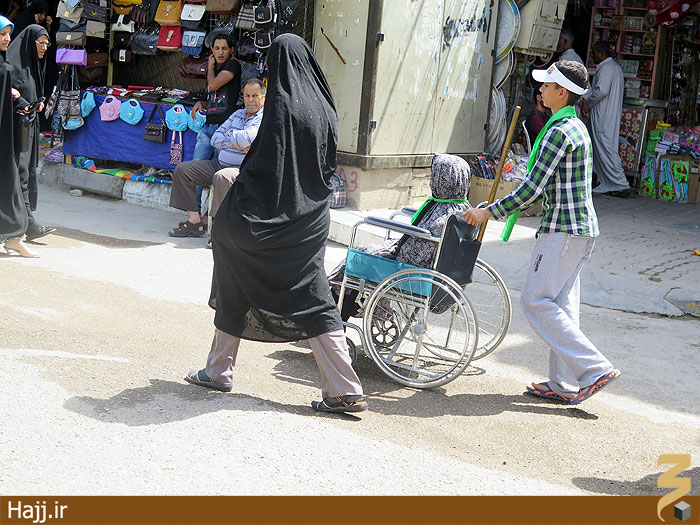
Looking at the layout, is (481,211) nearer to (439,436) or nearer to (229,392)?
(439,436)

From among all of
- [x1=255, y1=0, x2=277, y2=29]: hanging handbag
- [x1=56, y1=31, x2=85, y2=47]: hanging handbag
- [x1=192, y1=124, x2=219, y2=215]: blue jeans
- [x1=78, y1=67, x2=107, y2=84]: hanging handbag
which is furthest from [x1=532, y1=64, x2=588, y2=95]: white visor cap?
[x1=78, y1=67, x2=107, y2=84]: hanging handbag

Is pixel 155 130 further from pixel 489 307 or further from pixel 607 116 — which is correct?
pixel 607 116

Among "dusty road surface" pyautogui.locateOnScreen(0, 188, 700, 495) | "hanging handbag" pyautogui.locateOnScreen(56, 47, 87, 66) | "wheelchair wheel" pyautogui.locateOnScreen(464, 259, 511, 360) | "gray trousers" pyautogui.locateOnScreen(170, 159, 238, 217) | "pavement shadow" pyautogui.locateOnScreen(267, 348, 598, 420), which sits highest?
"hanging handbag" pyautogui.locateOnScreen(56, 47, 87, 66)

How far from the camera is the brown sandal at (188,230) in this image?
8.26 meters

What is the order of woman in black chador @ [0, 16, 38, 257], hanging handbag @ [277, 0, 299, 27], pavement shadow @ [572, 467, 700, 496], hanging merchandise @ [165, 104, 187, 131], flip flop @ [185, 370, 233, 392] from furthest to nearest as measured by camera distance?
1. hanging merchandise @ [165, 104, 187, 131]
2. hanging handbag @ [277, 0, 299, 27]
3. woman in black chador @ [0, 16, 38, 257]
4. flip flop @ [185, 370, 233, 392]
5. pavement shadow @ [572, 467, 700, 496]

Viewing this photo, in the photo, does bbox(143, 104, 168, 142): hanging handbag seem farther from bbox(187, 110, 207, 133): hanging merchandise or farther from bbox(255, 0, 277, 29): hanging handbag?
bbox(255, 0, 277, 29): hanging handbag

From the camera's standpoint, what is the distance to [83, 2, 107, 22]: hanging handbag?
389 inches

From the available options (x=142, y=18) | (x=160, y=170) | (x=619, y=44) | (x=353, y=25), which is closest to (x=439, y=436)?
(x=353, y=25)

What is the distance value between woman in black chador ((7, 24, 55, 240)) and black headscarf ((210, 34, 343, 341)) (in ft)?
12.4

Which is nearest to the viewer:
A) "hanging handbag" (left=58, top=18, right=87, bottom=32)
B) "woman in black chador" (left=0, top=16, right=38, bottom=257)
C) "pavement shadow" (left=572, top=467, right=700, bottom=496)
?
"pavement shadow" (left=572, top=467, right=700, bottom=496)

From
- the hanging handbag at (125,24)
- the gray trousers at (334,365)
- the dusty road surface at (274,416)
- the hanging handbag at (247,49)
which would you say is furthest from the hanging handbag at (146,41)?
the gray trousers at (334,365)

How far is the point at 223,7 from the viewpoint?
8.64 m

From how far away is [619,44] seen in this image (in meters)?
12.3

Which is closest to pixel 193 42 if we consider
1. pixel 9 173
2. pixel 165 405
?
pixel 9 173
